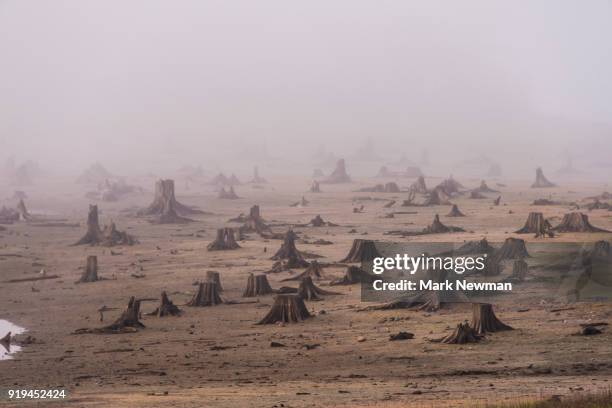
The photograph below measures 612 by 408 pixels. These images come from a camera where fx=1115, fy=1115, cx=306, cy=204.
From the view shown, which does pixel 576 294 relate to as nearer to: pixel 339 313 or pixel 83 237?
pixel 339 313

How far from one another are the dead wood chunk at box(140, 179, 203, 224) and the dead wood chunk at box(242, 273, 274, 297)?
20587mm

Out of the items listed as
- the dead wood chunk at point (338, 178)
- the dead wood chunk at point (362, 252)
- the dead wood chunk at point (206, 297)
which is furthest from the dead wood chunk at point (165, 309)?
the dead wood chunk at point (338, 178)

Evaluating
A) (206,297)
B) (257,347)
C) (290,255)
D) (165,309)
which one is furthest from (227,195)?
(257,347)

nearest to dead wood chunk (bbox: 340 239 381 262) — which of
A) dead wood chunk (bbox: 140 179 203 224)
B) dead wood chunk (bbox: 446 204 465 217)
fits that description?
dead wood chunk (bbox: 446 204 465 217)

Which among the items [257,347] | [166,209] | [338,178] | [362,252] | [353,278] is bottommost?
[257,347]

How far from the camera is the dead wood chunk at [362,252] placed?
103 feet

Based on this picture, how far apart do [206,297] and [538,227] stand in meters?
13.8

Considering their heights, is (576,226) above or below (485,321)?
above

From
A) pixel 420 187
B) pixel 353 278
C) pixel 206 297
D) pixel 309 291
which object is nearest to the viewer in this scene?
pixel 309 291

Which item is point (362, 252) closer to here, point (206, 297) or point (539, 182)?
point (206, 297)

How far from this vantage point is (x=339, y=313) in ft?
78.1

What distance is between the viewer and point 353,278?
1094 inches

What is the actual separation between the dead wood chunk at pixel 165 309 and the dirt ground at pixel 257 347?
0.32 meters

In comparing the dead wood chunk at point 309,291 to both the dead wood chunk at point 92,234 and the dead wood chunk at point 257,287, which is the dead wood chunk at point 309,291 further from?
the dead wood chunk at point 92,234
